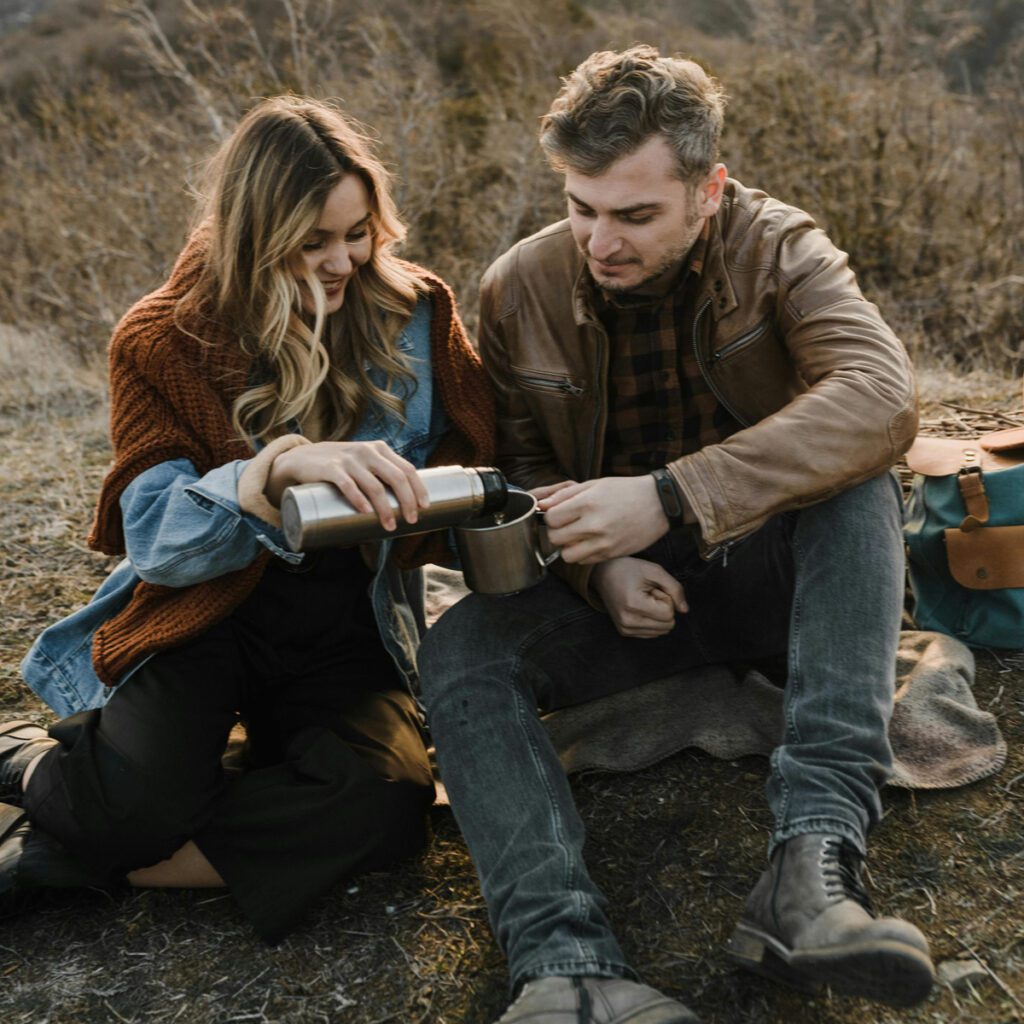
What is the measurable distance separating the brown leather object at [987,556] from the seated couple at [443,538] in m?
0.52

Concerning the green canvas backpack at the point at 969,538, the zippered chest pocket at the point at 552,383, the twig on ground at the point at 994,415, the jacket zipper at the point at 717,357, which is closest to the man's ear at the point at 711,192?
the jacket zipper at the point at 717,357

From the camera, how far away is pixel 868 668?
77.9 inches

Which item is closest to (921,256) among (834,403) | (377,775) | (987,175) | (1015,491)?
(987,175)

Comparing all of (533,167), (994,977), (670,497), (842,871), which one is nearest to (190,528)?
(670,497)

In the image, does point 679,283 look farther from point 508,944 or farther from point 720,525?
point 508,944

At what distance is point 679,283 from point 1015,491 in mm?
925

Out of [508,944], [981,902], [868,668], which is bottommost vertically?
[981,902]

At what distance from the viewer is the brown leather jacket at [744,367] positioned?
2.10 meters

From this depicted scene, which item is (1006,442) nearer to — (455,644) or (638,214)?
(638,214)

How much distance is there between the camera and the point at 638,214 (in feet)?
7.75

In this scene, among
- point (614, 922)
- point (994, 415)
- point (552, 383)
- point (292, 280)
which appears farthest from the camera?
point (994, 415)

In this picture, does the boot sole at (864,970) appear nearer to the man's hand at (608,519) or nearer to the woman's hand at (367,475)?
the man's hand at (608,519)

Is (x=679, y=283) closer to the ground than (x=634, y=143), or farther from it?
closer to the ground

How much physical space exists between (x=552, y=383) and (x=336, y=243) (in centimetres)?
57
